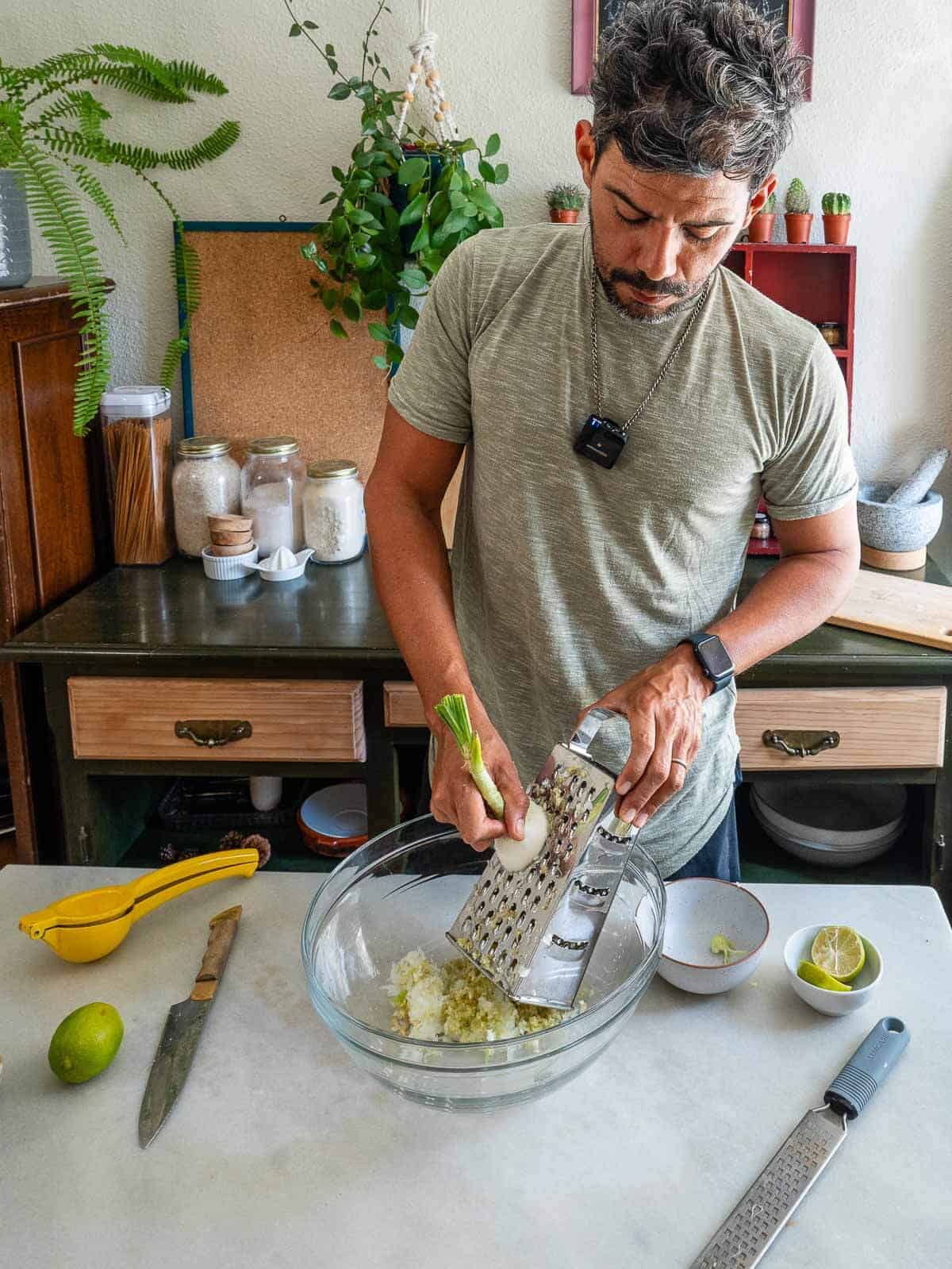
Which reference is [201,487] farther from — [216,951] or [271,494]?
[216,951]

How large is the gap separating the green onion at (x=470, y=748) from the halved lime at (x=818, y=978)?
0.35 meters

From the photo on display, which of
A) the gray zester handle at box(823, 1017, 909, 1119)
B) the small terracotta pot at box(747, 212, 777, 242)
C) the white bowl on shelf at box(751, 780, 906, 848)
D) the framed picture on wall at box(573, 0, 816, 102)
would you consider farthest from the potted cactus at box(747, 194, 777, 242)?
the gray zester handle at box(823, 1017, 909, 1119)

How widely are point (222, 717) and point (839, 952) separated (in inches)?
54.1

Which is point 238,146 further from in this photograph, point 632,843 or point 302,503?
point 632,843

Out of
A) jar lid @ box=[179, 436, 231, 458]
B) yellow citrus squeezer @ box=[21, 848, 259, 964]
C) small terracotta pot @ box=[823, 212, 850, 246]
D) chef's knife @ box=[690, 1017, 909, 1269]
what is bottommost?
chef's knife @ box=[690, 1017, 909, 1269]

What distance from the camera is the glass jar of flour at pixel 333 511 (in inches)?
100

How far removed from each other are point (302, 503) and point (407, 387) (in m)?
1.12

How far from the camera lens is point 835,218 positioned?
2453mm

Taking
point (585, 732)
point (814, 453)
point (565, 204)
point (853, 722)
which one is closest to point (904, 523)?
point (853, 722)

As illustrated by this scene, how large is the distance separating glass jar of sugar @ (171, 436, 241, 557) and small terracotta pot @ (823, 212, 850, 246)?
4.54 ft

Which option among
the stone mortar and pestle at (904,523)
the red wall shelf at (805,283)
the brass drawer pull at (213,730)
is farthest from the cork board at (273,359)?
the stone mortar and pestle at (904,523)

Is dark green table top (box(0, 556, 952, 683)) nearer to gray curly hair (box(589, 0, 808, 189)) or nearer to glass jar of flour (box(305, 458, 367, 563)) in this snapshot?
glass jar of flour (box(305, 458, 367, 563))

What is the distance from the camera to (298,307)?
2.64 metres

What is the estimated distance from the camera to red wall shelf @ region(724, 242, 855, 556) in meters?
2.55
